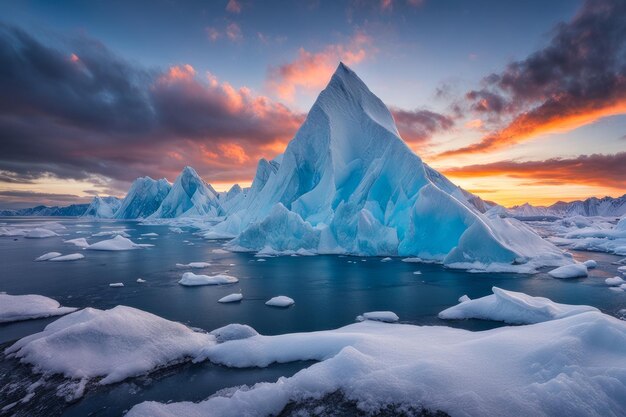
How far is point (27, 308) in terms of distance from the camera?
8.98 m

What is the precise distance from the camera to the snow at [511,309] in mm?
7832

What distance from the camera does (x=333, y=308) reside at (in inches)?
403

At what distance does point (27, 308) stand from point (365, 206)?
19.7 meters

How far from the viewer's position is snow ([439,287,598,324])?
7.83 m

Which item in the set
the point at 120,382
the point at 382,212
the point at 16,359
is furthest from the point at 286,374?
the point at 382,212

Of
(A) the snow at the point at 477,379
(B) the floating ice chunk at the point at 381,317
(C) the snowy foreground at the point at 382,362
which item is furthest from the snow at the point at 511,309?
(A) the snow at the point at 477,379

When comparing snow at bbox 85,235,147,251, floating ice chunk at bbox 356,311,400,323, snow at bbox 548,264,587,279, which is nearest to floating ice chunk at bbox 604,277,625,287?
snow at bbox 548,264,587,279

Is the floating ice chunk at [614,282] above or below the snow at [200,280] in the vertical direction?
above

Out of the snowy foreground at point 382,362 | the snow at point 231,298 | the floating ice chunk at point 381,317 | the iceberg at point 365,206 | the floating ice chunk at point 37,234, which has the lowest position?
the floating ice chunk at point 37,234

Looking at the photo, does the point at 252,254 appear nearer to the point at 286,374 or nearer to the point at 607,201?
the point at 286,374

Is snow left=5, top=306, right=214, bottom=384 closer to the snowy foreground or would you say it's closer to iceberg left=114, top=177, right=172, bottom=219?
the snowy foreground

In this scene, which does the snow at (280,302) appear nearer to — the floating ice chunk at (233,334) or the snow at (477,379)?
the floating ice chunk at (233,334)

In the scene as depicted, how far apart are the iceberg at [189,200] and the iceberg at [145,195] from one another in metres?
7.31

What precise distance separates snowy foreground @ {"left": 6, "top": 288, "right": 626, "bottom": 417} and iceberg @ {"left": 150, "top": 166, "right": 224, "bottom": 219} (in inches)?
2420
